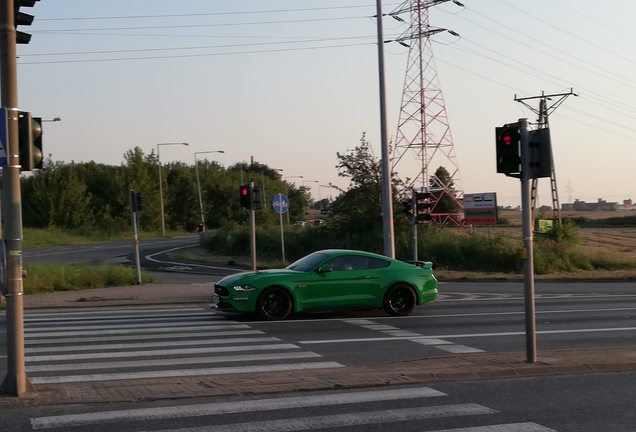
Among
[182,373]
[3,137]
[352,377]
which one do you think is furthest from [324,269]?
[3,137]

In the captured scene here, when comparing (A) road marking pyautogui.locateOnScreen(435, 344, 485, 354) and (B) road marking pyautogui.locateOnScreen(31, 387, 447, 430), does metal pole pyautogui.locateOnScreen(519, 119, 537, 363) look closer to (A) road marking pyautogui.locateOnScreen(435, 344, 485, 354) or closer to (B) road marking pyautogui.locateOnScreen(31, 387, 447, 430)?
(A) road marking pyautogui.locateOnScreen(435, 344, 485, 354)

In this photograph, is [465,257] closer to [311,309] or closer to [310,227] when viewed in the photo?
[310,227]

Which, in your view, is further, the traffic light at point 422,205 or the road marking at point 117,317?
the traffic light at point 422,205

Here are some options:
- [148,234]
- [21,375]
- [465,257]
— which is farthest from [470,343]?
[148,234]

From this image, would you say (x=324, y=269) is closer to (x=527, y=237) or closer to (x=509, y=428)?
(x=527, y=237)

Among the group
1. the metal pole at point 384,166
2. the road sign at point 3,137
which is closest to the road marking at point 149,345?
the road sign at point 3,137

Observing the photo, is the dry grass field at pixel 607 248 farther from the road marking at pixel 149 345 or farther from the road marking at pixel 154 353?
the road marking at pixel 154 353

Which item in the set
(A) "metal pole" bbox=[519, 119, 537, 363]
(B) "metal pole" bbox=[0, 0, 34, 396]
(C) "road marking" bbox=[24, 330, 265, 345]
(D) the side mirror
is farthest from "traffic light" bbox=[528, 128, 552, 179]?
(D) the side mirror

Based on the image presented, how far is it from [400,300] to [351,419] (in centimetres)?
1015

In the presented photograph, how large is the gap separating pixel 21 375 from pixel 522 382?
5862mm

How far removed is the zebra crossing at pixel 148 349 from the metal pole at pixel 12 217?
4.53 feet

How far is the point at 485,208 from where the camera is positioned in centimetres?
4281

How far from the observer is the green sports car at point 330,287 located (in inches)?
654

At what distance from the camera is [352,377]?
10.1 m
